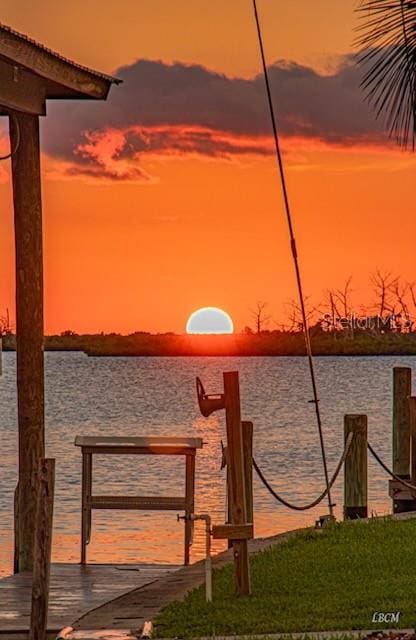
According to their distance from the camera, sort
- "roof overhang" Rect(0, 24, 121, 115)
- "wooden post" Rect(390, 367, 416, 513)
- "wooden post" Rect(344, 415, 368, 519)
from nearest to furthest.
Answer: "roof overhang" Rect(0, 24, 121, 115) → "wooden post" Rect(344, 415, 368, 519) → "wooden post" Rect(390, 367, 416, 513)

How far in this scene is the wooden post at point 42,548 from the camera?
11.3 metres

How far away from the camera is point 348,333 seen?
501ft

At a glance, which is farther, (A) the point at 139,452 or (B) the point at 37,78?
(A) the point at 139,452

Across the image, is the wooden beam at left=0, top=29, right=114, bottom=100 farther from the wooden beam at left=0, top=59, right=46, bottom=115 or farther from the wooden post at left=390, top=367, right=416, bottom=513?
the wooden post at left=390, top=367, right=416, bottom=513

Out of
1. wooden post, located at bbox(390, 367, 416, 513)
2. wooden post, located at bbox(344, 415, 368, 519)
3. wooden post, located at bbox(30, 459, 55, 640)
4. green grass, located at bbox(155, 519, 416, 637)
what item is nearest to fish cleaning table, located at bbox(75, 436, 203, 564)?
green grass, located at bbox(155, 519, 416, 637)

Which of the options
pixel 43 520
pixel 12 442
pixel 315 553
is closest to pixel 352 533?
pixel 315 553

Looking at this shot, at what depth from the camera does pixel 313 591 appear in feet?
40.6

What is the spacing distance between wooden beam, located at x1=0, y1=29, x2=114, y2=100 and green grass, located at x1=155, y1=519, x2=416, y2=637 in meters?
4.30

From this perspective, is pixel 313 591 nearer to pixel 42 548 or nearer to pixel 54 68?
pixel 42 548

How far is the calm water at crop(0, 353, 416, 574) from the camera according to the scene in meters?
25.0

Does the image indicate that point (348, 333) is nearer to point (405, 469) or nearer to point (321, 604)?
point (405, 469)

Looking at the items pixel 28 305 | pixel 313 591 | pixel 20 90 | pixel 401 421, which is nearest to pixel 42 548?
pixel 313 591

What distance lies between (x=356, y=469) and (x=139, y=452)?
368 centimetres

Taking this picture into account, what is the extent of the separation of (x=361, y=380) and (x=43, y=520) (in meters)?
110
